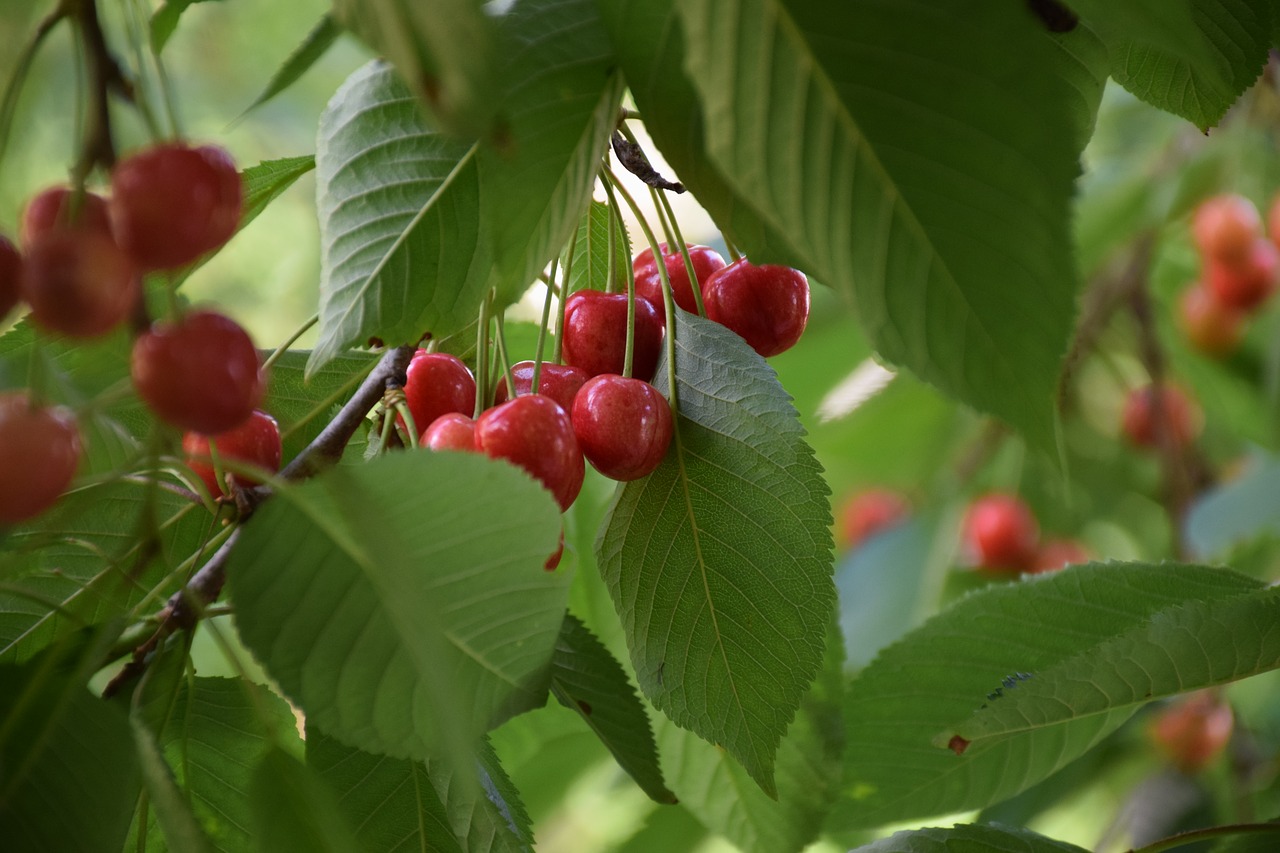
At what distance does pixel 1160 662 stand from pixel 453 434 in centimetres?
35

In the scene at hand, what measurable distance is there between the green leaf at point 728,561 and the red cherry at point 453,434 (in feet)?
0.31

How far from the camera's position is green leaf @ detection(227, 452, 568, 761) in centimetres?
41

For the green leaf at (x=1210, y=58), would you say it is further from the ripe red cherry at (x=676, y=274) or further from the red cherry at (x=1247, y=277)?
the red cherry at (x=1247, y=277)

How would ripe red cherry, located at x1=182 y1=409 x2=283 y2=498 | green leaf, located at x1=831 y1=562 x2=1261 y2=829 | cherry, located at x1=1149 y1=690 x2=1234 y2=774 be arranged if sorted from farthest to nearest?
cherry, located at x1=1149 y1=690 x2=1234 y2=774
green leaf, located at x1=831 y1=562 x2=1261 y2=829
ripe red cherry, located at x1=182 y1=409 x2=283 y2=498

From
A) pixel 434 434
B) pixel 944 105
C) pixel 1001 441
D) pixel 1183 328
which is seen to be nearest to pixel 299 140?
pixel 1001 441

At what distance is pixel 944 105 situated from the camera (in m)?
0.34

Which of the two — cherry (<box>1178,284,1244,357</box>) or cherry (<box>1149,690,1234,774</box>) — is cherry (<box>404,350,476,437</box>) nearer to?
cherry (<box>1149,690,1234,774</box>)

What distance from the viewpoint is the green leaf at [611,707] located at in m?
0.55

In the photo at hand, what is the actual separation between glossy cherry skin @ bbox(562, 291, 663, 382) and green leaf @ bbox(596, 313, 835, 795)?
28 mm

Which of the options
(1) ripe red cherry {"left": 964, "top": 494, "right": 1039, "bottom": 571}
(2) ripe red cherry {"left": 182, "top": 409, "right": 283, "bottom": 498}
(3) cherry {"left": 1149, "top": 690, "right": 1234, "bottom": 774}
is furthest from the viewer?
(1) ripe red cherry {"left": 964, "top": 494, "right": 1039, "bottom": 571}

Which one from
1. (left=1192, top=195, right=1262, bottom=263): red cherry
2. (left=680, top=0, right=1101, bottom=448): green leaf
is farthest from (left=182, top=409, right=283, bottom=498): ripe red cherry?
(left=1192, top=195, right=1262, bottom=263): red cherry

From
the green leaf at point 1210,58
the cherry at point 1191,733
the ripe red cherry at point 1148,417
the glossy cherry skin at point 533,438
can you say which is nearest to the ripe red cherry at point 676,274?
the glossy cherry skin at point 533,438

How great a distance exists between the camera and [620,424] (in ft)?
1.62

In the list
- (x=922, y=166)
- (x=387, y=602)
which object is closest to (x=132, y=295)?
(x=387, y=602)
